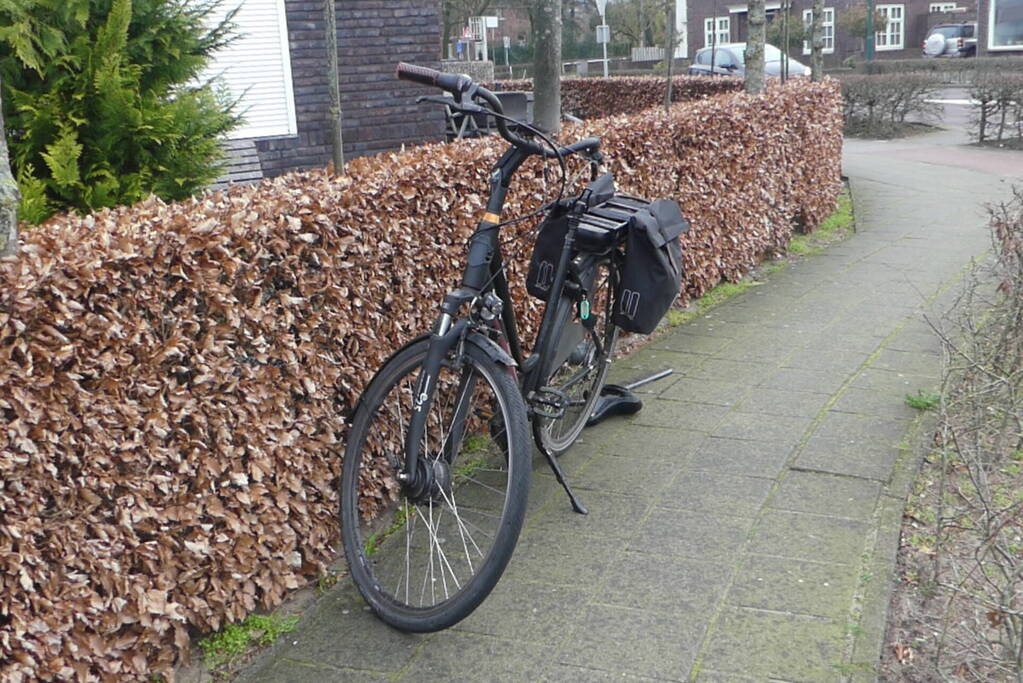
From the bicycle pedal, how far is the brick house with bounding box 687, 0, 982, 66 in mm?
51673

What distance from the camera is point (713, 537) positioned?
417 centimetres

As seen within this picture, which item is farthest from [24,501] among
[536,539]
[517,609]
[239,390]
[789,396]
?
[789,396]

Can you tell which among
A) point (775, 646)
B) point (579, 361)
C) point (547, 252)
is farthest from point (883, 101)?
point (775, 646)

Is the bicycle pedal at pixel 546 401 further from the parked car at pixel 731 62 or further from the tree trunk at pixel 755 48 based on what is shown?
the parked car at pixel 731 62

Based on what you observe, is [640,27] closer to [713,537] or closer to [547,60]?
[547,60]

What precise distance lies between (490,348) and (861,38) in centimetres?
5294

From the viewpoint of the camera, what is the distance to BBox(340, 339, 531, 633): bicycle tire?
135 inches

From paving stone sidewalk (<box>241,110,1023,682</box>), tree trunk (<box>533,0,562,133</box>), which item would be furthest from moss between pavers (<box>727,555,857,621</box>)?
tree trunk (<box>533,0,562,133</box>)

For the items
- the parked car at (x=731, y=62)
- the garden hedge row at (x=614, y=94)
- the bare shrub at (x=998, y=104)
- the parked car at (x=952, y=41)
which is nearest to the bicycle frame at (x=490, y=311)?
the garden hedge row at (x=614, y=94)

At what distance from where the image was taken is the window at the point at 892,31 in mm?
54719

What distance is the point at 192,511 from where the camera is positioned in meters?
3.34

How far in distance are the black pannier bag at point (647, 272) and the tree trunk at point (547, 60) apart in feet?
13.3

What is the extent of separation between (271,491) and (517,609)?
2.86ft

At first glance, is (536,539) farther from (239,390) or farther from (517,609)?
(239,390)
